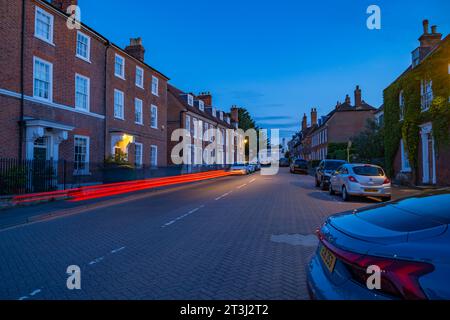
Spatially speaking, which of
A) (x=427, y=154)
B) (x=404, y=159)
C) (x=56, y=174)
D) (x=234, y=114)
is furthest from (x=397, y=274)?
(x=234, y=114)

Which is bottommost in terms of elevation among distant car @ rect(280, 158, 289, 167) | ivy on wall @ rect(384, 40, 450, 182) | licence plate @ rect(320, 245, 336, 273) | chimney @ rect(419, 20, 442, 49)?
licence plate @ rect(320, 245, 336, 273)

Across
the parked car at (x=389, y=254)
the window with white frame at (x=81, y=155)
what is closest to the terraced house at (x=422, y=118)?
the parked car at (x=389, y=254)

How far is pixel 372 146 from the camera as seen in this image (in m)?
27.2

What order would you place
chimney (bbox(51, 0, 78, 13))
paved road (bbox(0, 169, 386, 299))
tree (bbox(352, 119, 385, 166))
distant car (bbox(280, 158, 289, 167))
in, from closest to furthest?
paved road (bbox(0, 169, 386, 299)) → chimney (bbox(51, 0, 78, 13)) → tree (bbox(352, 119, 385, 166)) → distant car (bbox(280, 158, 289, 167))

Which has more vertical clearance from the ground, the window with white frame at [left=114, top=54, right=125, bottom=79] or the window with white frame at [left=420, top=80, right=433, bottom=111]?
the window with white frame at [left=114, top=54, right=125, bottom=79]

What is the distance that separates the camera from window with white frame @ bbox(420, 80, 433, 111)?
18188 millimetres

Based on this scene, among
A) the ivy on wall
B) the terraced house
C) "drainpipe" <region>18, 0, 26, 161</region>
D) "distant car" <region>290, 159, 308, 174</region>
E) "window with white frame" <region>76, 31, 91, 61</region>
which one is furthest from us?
"distant car" <region>290, 159, 308, 174</region>

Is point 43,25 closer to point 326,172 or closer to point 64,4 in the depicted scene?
point 64,4

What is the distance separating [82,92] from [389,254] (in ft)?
68.6

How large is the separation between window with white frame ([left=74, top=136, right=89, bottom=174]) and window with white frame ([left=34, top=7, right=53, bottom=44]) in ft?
18.7

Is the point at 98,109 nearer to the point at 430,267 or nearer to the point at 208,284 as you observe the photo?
the point at 208,284

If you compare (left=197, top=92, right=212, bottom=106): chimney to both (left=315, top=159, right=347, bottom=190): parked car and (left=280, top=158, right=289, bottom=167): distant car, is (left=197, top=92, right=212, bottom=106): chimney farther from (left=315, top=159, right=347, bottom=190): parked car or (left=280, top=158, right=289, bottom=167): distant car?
(left=315, top=159, right=347, bottom=190): parked car

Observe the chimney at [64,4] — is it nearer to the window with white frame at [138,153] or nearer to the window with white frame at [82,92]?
the window with white frame at [82,92]

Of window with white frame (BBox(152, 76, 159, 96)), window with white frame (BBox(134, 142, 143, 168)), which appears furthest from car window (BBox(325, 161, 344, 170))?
window with white frame (BBox(152, 76, 159, 96))
